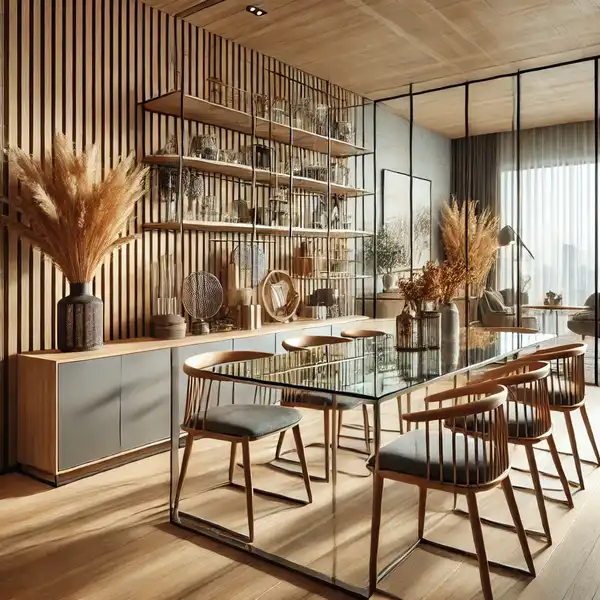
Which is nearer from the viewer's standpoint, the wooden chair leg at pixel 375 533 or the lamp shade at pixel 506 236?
the wooden chair leg at pixel 375 533

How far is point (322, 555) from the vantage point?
2.64 meters

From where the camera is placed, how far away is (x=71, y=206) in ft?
12.0

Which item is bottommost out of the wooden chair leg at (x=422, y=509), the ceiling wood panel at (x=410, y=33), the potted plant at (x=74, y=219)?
the wooden chair leg at (x=422, y=509)

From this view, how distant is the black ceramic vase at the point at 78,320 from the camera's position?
12.2 feet

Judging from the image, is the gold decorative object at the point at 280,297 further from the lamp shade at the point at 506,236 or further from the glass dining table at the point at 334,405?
the lamp shade at the point at 506,236

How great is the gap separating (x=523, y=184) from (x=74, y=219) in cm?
692

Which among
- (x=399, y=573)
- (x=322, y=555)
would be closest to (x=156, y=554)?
(x=322, y=555)

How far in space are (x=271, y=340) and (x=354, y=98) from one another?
3426 mm

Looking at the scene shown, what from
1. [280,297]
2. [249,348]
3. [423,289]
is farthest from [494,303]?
[423,289]

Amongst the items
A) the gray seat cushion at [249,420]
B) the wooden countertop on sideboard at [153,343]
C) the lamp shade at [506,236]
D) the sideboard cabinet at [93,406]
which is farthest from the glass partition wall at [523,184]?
the gray seat cushion at [249,420]

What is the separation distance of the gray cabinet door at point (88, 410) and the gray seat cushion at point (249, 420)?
0.96 m

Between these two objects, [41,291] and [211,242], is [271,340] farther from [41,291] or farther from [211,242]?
[41,291]

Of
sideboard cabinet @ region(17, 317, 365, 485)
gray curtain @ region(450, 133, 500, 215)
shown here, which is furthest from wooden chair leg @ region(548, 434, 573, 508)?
gray curtain @ region(450, 133, 500, 215)

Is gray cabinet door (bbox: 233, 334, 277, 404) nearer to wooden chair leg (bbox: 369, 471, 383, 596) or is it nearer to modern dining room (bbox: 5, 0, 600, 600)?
modern dining room (bbox: 5, 0, 600, 600)
